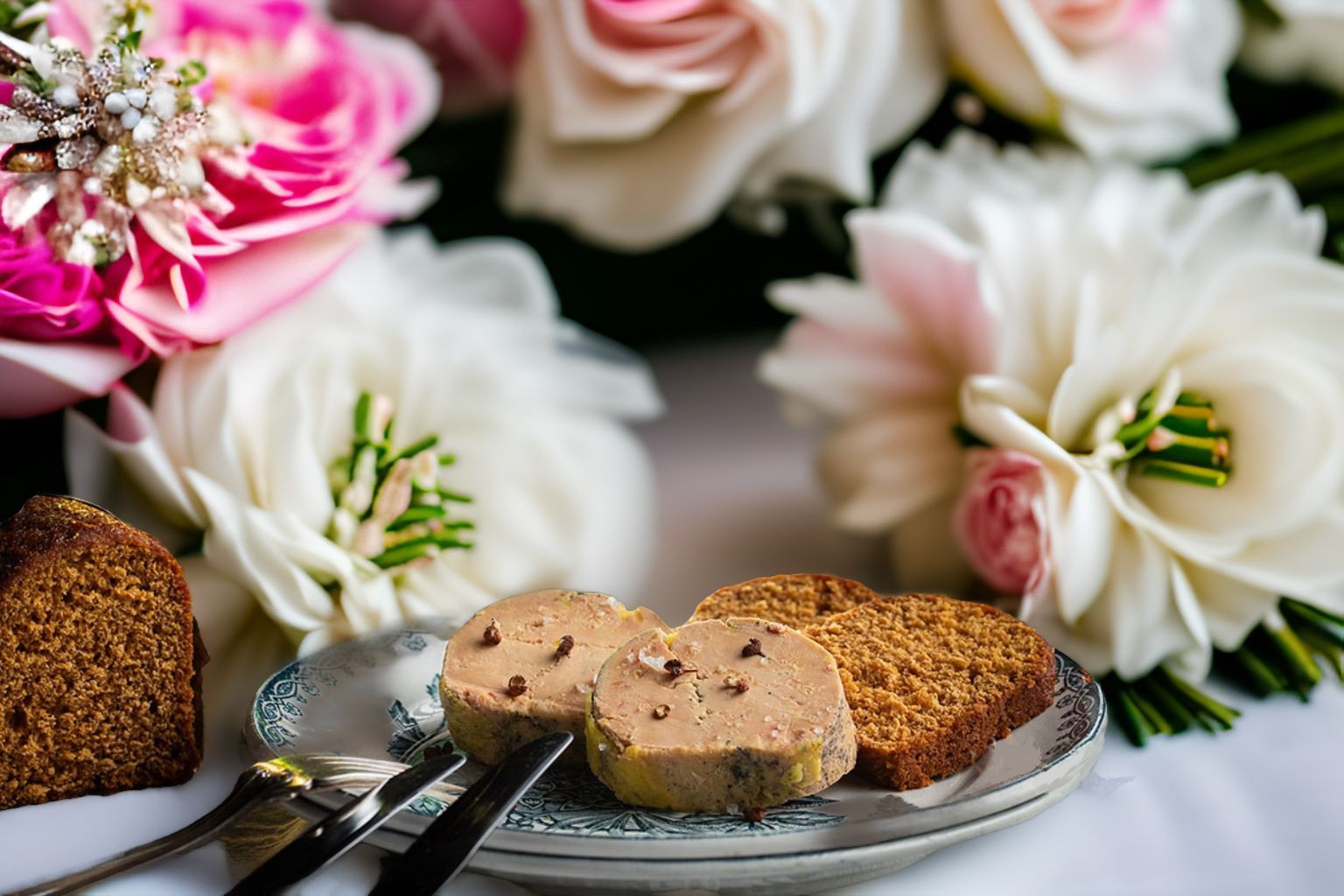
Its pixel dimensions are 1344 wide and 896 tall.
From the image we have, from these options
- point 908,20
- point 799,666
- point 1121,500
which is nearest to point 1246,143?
point 908,20

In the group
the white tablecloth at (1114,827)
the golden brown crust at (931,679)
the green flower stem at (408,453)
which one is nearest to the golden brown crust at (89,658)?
the white tablecloth at (1114,827)

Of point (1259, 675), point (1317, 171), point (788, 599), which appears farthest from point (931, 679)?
point (1317, 171)

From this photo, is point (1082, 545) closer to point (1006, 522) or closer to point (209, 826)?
point (1006, 522)

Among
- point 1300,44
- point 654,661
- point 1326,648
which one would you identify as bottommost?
point 1326,648

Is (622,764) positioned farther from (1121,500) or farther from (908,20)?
(908,20)

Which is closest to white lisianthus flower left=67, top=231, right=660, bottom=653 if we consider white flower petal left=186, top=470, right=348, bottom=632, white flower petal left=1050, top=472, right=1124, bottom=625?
white flower petal left=186, top=470, right=348, bottom=632

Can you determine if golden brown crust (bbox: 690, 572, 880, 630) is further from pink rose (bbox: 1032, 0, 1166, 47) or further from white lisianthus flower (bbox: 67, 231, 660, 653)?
pink rose (bbox: 1032, 0, 1166, 47)

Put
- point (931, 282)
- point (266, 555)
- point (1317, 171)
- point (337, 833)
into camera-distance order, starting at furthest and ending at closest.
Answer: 1. point (1317, 171)
2. point (931, 282)
3. point (266, 555)
4. point (337, 833)
